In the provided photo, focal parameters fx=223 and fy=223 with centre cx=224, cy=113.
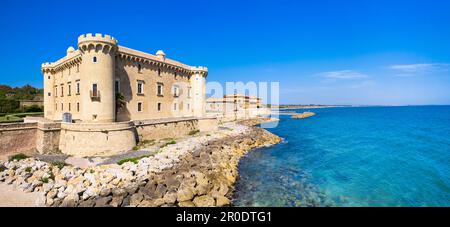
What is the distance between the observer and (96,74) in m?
16.5

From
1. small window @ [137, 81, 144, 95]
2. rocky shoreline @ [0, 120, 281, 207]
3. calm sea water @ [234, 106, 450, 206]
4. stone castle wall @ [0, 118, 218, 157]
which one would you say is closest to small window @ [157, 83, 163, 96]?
small window @ [137, 81, 144, 95]

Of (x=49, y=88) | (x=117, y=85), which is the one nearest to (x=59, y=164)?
(x=117, y=85)

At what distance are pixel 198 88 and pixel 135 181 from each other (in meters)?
18.3

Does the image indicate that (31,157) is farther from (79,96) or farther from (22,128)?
(79,96)

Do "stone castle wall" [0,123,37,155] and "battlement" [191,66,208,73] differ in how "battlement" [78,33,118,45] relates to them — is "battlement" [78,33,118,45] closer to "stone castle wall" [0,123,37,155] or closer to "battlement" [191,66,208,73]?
"stone castle wall" [0,123,37,155]

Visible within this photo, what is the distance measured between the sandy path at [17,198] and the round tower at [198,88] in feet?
63.3

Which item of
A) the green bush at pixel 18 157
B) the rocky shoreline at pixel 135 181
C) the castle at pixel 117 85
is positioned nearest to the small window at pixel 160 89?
the castle at pixel 117 85

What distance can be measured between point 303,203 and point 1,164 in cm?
1735

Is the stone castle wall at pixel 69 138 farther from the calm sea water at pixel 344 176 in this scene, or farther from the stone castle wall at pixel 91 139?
the calm sea water at pixel 344 176

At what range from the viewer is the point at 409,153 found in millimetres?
20828

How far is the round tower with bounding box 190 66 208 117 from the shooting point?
2825 cm

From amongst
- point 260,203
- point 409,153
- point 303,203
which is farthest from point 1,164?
point 409,153

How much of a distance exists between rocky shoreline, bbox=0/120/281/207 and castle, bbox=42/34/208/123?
567 cm

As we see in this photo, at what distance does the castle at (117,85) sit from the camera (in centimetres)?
1655
